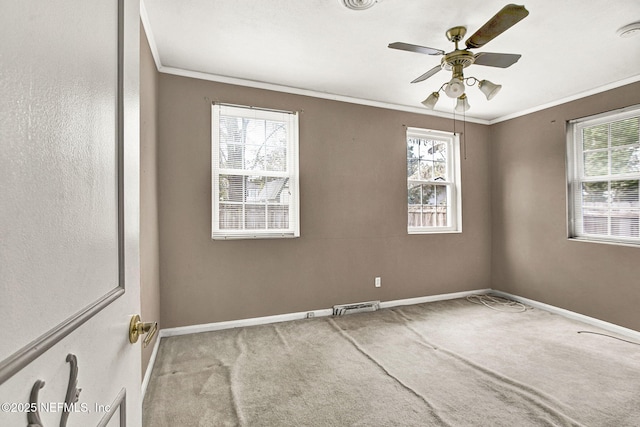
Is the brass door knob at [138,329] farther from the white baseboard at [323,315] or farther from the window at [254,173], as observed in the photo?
the window at [254,173]

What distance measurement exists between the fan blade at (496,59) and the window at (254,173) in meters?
1.89

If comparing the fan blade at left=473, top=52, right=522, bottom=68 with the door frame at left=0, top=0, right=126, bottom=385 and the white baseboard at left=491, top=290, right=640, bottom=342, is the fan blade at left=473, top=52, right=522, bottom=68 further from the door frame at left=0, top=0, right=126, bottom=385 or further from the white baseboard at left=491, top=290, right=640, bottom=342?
the white baseboard at left=491, top=290, right=640, bottom=342

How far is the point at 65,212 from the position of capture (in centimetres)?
48

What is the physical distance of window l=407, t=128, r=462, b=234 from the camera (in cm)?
418

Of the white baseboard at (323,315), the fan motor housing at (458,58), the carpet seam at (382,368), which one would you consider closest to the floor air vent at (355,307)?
the white baseboard at (323,315)

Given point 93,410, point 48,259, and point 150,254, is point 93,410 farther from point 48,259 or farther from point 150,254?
point 150,254

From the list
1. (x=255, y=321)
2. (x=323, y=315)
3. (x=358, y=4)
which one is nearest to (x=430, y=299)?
(x=323, y=315)

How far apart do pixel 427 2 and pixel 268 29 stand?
45.5 inches

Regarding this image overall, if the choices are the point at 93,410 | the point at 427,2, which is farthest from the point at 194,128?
the point at 93,410

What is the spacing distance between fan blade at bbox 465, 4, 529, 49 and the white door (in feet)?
6.00

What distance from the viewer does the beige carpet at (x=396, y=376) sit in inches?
73.0

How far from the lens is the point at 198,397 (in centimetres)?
203

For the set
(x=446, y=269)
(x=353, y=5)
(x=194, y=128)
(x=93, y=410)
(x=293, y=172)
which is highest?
(x=353, y=5)

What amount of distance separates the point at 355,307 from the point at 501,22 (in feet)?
9.91
